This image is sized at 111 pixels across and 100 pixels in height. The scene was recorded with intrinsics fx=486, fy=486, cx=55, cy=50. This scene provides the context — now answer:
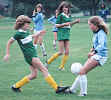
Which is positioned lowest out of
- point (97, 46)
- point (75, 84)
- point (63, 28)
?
point (75, 84)

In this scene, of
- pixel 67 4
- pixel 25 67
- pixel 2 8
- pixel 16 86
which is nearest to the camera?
pixel 16 86

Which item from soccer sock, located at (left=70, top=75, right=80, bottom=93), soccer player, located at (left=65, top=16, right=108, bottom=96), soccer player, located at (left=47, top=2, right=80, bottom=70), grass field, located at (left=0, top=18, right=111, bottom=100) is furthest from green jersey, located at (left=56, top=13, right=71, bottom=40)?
soccer player, located at (left=65, top=16, right=108, bottom=96)

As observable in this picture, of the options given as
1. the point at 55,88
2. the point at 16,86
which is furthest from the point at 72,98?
the point at 16,86

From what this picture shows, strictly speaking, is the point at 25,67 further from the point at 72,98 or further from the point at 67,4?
the point at 72,98

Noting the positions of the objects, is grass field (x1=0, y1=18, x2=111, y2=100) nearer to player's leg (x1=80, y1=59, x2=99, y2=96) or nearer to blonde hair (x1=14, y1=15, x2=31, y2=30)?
player's leg (x1=80, y1=59, x2=99, y2=96)

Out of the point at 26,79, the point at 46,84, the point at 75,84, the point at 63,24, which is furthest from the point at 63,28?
the point at 75,84

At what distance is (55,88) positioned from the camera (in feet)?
32.9

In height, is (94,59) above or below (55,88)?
above

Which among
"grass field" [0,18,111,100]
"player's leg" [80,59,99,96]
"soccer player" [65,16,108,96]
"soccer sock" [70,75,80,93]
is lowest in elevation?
"grass field" [0,18,111,100]

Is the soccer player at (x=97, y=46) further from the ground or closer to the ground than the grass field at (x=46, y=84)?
further from the ground

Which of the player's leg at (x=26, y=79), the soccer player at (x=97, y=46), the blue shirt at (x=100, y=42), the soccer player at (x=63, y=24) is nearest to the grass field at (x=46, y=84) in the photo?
the player's leg at (x=26, y=79)

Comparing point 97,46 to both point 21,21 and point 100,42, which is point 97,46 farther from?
point 21,21

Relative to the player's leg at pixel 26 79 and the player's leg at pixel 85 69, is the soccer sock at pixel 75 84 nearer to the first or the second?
the player's leg at pixel 85 69

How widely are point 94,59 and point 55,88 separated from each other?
107 cm
